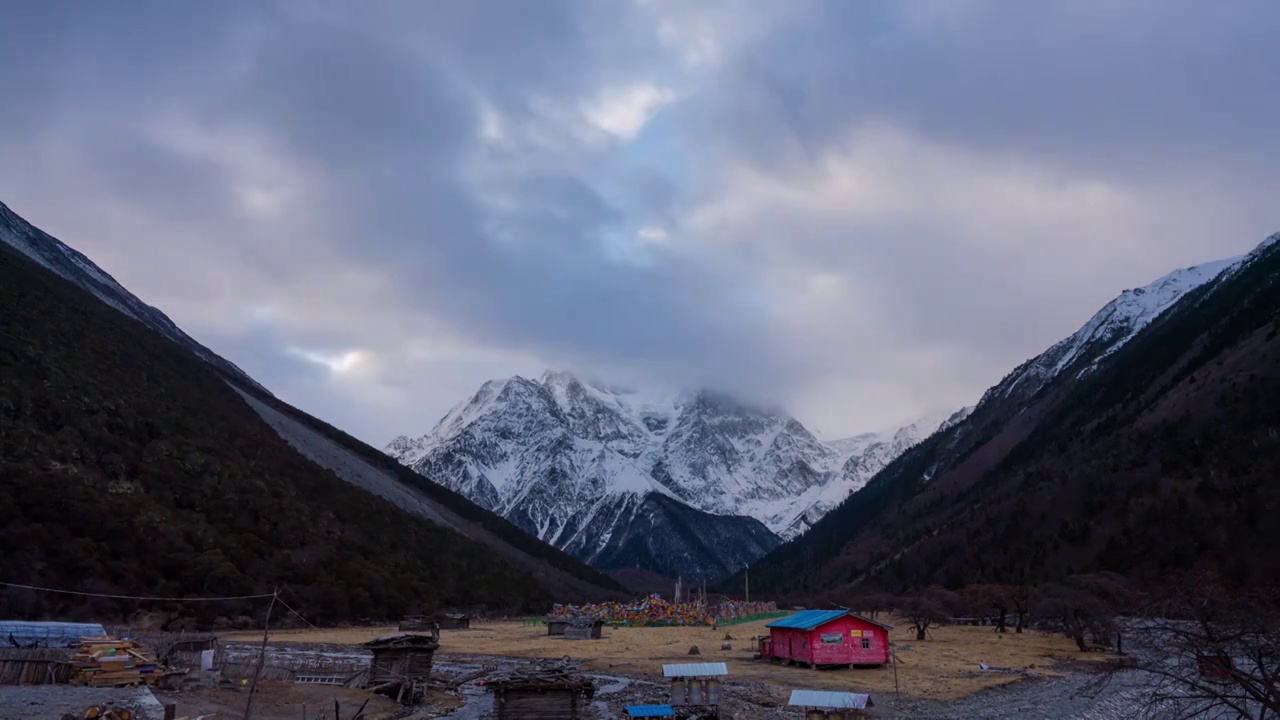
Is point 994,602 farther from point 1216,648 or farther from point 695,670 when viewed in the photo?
point 1216,648

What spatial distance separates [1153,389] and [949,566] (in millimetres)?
38923

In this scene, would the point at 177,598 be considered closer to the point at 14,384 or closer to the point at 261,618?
the point at 261,618

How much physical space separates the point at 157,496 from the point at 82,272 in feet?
309

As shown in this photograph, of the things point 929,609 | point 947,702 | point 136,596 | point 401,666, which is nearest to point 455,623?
point 136,596

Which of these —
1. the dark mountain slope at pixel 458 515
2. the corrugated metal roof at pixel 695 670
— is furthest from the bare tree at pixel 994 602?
the dark mountain slope at pixel 458 515

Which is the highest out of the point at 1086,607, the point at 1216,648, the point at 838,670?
the point at 1216,648

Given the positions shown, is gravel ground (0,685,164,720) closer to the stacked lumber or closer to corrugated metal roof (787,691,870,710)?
the stacked lumber

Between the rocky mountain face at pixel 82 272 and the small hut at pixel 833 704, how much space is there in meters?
125

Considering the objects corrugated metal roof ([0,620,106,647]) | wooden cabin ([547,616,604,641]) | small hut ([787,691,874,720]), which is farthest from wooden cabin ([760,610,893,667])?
corrugated metal roof ([0,620,106,647])

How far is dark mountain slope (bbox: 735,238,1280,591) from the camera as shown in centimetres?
7712

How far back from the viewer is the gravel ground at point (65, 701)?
2131 centimetres

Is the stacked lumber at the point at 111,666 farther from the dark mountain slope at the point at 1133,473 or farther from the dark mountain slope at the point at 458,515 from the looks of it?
the dark mountain slope at the point at 458,515

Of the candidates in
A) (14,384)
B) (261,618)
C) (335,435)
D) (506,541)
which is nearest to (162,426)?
(14,384)

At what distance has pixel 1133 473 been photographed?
94625 millimetres
